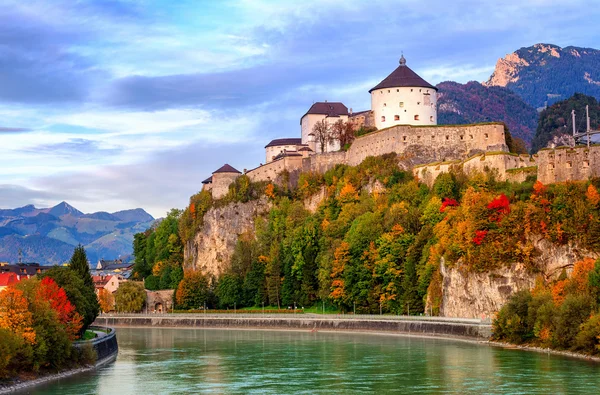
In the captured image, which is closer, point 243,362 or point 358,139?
point 243,362

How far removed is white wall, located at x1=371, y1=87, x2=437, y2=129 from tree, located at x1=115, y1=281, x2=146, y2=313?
1232 inches

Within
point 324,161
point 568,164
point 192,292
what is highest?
point 324,161

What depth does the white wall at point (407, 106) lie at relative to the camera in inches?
3588

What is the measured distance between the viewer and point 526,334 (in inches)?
2378

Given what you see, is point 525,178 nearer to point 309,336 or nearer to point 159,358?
point 309,336

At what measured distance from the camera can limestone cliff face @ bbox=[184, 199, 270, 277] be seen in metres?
105

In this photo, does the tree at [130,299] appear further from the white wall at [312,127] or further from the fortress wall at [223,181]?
the white wall at [312,127]

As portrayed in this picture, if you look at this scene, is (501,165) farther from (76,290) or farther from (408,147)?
(76,290)

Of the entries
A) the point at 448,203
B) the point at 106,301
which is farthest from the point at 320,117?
the point at 106,301

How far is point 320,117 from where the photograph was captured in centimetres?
10306

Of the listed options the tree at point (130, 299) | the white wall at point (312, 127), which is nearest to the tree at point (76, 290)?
the tree at point (130, 299)

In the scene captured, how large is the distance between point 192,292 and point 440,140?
99.1 feet

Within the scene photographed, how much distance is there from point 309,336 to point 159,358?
1787cm

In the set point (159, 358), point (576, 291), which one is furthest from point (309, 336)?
point (576, 291)
